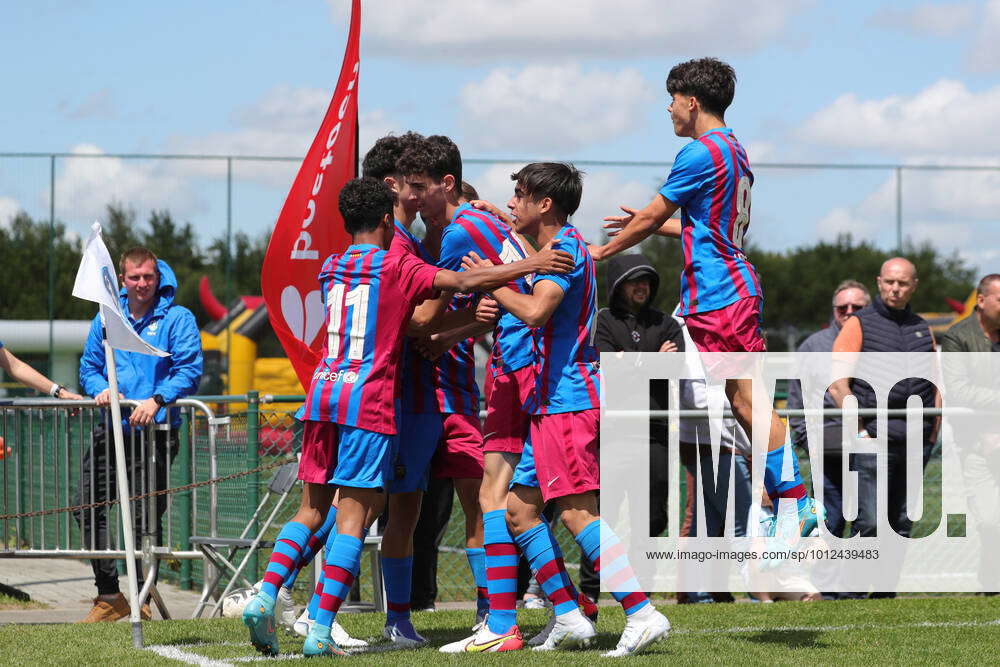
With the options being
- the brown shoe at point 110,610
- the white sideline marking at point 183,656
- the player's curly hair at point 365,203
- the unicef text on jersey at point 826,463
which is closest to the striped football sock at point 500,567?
the white sideline marking at point 183,656

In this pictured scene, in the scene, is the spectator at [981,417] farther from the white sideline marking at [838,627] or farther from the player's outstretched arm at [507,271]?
the player's outstretched arm at [507,271]

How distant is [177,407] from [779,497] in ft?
12.8

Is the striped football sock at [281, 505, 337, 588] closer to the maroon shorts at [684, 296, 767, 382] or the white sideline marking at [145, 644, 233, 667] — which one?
the white sideline marking at [145, 644, 233, 667]

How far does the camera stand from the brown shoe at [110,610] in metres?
8.00

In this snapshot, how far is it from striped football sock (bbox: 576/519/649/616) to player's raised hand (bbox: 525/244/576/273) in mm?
1082

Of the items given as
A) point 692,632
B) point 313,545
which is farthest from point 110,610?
point 692,632

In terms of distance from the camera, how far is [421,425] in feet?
20.0

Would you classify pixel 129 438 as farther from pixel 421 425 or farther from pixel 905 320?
pixel 905 320

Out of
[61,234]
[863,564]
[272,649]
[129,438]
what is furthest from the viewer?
[61,234]

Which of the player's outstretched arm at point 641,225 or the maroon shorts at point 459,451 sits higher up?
the player's outstretched arm at point 641,225

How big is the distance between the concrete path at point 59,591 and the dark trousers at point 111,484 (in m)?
0.37

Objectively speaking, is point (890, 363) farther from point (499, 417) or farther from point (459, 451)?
point (499, 417)

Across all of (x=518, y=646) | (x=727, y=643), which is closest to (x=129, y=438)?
(x=518, y=646)

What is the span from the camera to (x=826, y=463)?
29.3 ft
